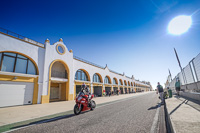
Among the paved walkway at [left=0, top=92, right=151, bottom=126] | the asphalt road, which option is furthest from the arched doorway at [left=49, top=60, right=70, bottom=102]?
the asphalt road

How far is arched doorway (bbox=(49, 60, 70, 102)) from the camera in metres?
16.0

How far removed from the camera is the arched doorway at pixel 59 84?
1600cm

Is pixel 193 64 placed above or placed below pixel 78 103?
above

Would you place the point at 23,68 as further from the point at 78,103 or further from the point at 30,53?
the point at 78,103

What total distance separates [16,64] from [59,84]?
7829 mm

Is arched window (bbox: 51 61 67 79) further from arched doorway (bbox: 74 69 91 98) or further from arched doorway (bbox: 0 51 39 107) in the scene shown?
arched doorway (bbox: 0 51 39 107)

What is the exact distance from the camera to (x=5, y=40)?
995cm

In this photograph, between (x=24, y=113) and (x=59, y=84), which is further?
(x=59, y=84)

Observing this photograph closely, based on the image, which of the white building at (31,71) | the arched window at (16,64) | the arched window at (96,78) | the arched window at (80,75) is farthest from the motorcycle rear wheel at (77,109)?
the arched window at (96,78)

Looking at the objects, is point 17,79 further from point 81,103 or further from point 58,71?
point 81,103

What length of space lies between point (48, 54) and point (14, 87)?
17.9 feet

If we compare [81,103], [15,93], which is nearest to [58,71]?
[15,93]

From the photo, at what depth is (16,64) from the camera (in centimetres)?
1068

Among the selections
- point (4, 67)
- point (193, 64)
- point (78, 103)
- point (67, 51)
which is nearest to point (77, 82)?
point (67, 51)
